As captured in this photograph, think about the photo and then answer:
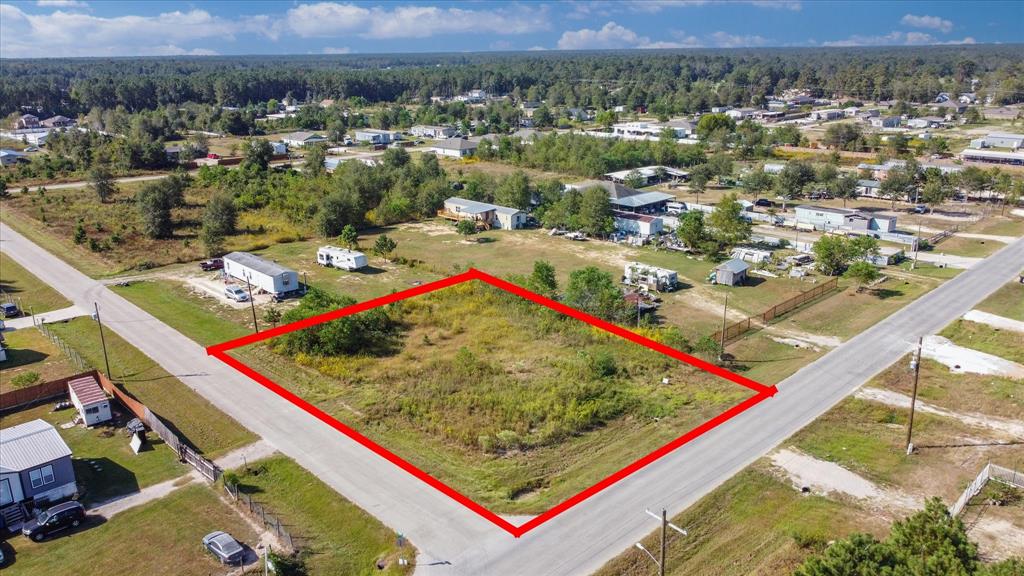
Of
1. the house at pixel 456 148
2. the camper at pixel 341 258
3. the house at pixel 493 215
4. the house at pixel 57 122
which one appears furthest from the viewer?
the house at pixel 57 122

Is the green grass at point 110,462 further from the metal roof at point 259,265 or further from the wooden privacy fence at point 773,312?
the wooden privacy fence at point 773,312

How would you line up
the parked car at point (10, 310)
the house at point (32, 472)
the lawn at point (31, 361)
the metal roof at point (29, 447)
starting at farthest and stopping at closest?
the parked car at point (10, 310), the lawn at point (31, 361), the metal roof at point (29, 447), the house at point (32, 472)

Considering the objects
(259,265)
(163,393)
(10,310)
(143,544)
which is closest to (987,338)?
(143,544)

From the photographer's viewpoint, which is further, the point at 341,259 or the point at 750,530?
the point at 341,259

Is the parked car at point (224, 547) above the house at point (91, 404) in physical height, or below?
below

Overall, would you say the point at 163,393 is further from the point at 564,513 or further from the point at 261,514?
the point at 564,513

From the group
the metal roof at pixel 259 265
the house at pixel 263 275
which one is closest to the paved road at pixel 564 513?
the house at pixel 263 275
